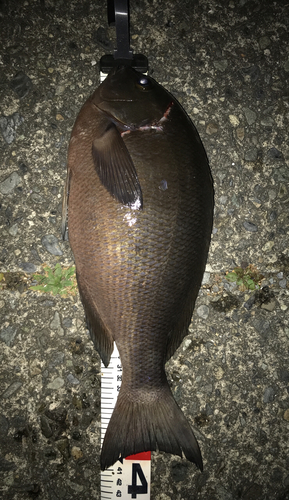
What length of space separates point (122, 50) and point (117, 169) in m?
0.72

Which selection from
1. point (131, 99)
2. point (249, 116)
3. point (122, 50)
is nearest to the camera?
point (131, 99)

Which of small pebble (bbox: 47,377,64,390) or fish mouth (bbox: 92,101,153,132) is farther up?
fish mouth (bbox: 92,101,153,132)

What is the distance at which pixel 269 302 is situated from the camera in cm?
181

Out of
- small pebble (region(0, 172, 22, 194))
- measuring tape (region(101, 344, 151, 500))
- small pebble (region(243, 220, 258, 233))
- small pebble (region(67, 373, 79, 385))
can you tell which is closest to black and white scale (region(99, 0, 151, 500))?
measuring tape (region(101, 344, 151, 500))

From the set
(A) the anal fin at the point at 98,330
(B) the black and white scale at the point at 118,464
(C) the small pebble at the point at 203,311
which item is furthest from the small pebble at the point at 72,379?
(C) the small pebble at the point at 203,311

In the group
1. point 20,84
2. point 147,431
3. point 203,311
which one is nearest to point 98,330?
point 147,431

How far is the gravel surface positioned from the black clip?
0.15 m

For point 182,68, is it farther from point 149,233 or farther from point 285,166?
point 149,233

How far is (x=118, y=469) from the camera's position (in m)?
1.67

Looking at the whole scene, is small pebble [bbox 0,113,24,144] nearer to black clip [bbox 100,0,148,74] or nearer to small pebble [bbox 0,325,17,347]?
black clip [bbox 100,0,148,74]

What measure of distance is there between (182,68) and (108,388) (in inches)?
67.1

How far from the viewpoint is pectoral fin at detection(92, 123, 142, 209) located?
1.25 m

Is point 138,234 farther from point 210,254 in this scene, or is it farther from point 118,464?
point 118,464

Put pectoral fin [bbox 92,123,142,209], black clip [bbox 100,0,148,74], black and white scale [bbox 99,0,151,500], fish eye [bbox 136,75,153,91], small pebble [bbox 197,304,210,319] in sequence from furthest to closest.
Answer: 1. small pebble [bbox 197,304,210,319]
2. black and white scale [bbox 99,0,151,500]
3. black clip [bbox 100,0,148,74]
4. fish eye [bbox 136,75,153,91]
5. pectoral fin [bbox 92,123,142,209]
